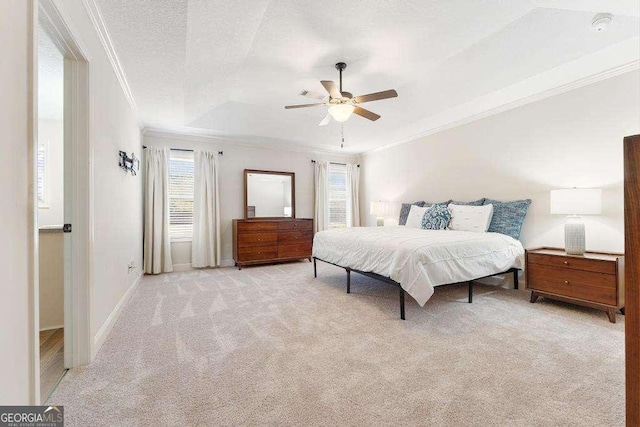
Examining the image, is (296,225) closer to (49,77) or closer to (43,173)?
(43,173)

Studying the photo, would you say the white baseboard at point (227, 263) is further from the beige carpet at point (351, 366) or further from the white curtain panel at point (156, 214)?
the beige carpet at point (351, 366)

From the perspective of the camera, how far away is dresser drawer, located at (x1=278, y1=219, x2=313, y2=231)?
17.6ft

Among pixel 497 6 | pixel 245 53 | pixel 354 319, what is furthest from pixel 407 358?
pixel 245 53

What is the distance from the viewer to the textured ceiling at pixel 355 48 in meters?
1.99

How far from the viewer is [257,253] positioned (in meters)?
5.10

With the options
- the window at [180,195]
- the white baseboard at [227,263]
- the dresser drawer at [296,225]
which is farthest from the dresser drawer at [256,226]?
the window at [180,195]

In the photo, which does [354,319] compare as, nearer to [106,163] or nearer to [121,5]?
[106,163]

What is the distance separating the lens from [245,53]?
2477 mm

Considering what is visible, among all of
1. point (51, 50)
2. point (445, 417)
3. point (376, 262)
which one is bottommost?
point (445, 417)

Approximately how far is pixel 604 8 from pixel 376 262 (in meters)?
2.66

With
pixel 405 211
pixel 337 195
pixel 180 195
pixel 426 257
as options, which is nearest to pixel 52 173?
pixel 180 195

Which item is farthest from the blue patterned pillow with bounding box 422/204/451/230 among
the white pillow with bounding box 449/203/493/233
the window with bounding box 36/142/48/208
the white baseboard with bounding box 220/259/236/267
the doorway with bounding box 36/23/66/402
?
the window with bounding box 36/142/48/208

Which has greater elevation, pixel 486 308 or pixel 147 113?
pixel 147 113

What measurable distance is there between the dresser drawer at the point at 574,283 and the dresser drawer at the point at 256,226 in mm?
3951
